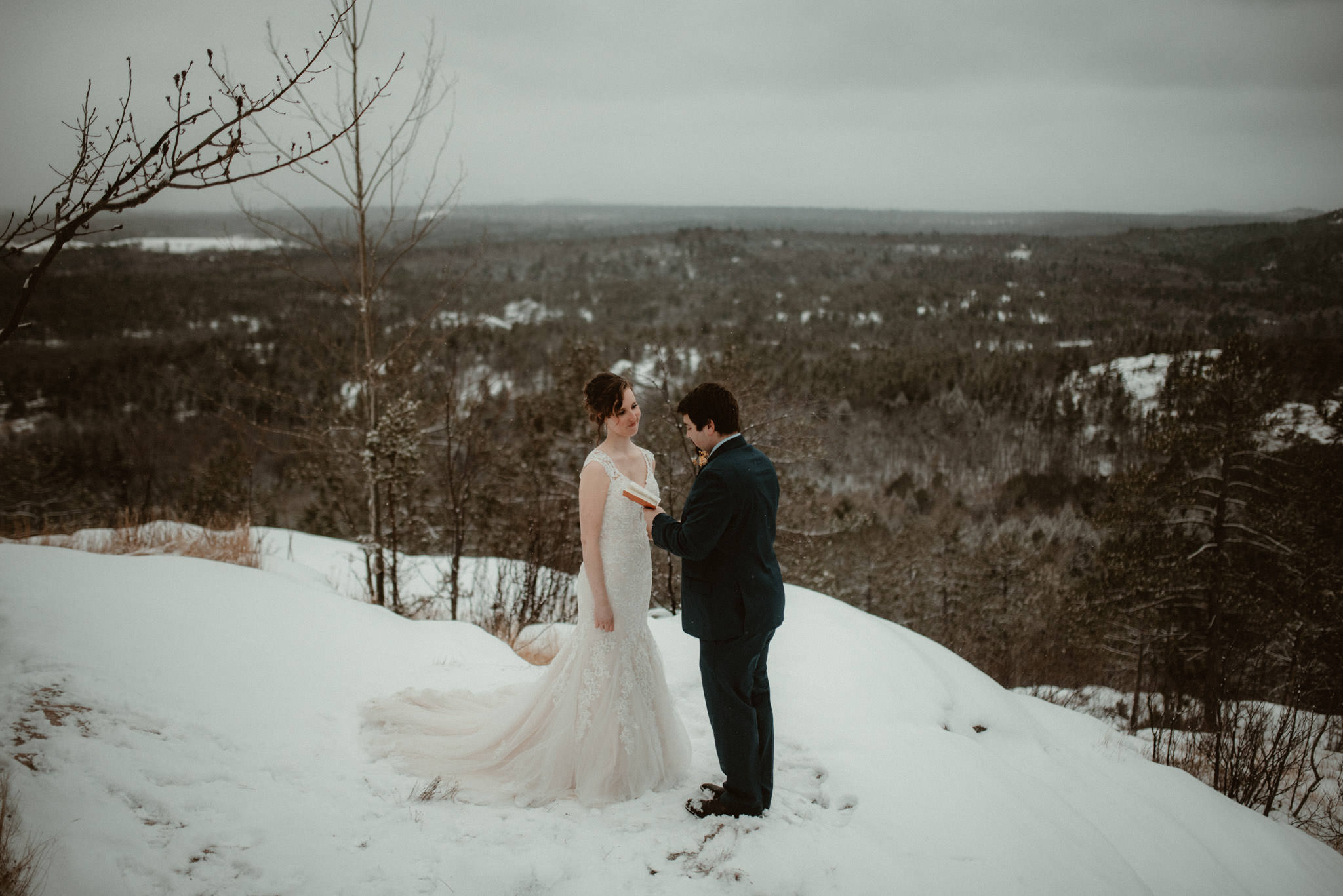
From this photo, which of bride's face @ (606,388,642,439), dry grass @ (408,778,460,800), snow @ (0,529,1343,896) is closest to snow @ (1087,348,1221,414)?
snow @ (0,529,1343,896)

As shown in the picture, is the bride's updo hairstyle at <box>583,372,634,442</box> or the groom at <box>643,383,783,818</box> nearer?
the groom at <box>643,383,783,818</box>

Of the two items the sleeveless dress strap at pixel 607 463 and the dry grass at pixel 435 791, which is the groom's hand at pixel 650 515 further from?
the dry grass at pixel 435 791

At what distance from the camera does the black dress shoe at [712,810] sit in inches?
122

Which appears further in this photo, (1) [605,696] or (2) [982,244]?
(2) [982,244]

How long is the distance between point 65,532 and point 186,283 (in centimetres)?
13459

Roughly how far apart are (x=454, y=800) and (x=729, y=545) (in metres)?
1.79

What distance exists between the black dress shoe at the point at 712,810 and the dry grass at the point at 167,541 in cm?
464

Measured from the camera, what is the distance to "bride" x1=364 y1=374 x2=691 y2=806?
10.5ft

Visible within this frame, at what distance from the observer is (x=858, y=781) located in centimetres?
341

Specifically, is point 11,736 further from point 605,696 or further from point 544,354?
point 544,354

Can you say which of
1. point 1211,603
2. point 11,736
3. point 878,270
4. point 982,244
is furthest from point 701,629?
point 982,244

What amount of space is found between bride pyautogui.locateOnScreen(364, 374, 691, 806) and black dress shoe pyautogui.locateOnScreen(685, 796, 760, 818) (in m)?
0.27

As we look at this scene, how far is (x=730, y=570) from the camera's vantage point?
114 inches

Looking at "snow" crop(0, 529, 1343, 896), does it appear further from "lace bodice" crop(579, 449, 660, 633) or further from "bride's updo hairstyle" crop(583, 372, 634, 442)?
"bride's updo hairstyle" crop(583, 372, 634, 442)
